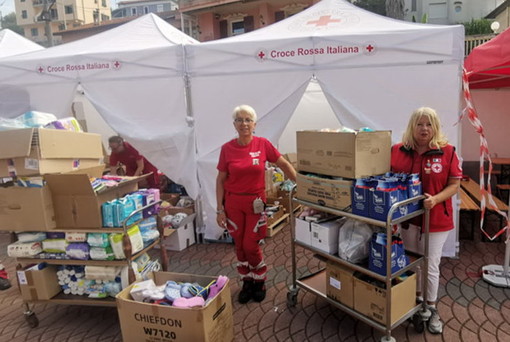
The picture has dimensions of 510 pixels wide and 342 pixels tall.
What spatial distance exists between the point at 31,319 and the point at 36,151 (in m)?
1.54

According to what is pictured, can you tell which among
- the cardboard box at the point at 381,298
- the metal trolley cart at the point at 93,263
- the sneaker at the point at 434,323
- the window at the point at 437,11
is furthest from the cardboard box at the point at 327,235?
the window at the point at 437,11

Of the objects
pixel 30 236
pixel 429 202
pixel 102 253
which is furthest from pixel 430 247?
pixel 30 236

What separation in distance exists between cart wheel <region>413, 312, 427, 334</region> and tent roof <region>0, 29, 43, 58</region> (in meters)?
7.62

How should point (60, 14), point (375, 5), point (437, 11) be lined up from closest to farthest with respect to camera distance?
1. point (375, 5)
2. point (437, 11)
3. point (60, 14)

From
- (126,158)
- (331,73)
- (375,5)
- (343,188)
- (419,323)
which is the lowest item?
(419,323)

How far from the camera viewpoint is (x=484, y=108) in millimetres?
6992

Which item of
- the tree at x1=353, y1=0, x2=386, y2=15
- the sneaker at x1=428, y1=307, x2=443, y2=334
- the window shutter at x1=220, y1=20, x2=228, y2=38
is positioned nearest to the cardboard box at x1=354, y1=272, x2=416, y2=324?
the sneaker at x1=428, y1=307, x2=443, y2=334

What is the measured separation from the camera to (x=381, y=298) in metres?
2.50

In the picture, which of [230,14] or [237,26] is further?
[237,26]

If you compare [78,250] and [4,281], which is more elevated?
[78,250]

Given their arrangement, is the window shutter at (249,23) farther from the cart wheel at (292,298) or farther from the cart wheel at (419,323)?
the cart wheel at (419,323)

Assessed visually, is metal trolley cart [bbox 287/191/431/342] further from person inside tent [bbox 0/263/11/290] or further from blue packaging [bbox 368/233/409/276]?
person inside tent [bbox 0/263/11/290]

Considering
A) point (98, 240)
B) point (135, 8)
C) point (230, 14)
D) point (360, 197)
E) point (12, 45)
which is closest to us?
point (360, 197)

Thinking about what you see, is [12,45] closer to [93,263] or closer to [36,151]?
[36,151]
